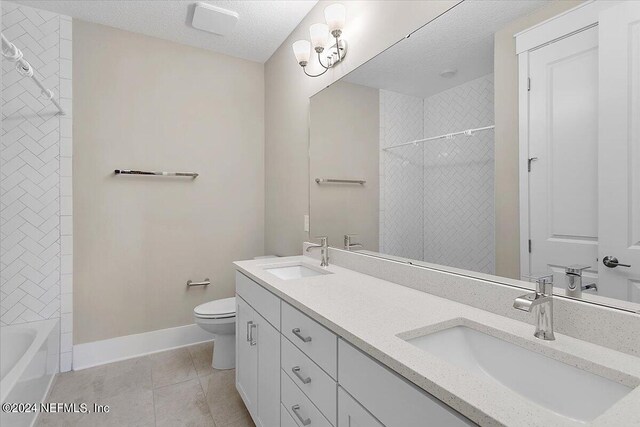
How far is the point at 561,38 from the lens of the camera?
911mm

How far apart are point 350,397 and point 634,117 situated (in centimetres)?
100

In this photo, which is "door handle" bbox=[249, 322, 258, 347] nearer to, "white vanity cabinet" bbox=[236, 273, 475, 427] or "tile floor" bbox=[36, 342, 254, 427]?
"white vanity cabinet" bbox=[236, 273, 475, 427]

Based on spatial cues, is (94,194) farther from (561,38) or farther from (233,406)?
(561,38)

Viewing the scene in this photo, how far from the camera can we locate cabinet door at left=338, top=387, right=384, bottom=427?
0.78m

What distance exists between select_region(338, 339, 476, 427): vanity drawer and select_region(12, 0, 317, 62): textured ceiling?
7.42 feet

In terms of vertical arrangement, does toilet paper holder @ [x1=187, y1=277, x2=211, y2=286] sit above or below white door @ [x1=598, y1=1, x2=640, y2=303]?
below

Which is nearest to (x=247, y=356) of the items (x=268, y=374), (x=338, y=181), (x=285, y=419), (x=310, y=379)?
(x=268, y=374)

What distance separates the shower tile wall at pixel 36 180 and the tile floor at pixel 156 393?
1.09ft

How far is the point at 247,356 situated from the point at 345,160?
1.25m

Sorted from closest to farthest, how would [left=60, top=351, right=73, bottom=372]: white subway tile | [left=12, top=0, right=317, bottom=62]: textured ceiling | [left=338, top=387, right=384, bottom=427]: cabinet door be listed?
[left=338, top=387, right=384, bottom=427]: cabinet door → [left=12, top=0, right=317, bottom=62]: textured ceiling → [left=60, top=351, right=73, bottom=372]: white subway tile

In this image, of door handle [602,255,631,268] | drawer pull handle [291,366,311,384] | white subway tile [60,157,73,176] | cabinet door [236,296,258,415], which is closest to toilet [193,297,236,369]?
cabinet door [236,296,258,415]

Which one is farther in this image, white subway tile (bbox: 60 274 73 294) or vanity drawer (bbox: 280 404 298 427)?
white subway tile (bbox: 60 274 73 294)

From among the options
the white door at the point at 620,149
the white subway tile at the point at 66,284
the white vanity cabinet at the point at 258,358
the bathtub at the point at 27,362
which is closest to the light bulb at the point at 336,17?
the white door at the point at 620,149

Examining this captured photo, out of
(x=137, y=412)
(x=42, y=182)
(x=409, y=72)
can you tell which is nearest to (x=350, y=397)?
(x=409, y=72)
